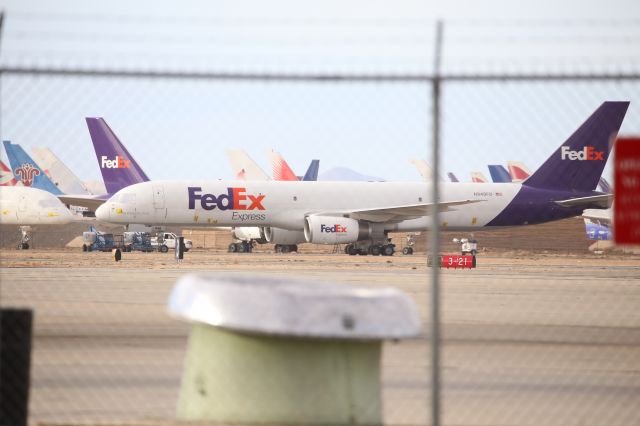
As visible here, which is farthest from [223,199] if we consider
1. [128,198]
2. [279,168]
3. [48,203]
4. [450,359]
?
[450,359]

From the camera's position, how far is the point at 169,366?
916 centimetres

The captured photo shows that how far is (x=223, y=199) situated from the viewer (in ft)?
134

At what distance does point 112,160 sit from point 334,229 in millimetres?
15285

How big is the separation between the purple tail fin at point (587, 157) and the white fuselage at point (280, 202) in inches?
64.7

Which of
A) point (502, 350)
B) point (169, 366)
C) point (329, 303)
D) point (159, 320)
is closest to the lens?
point (329, 303)

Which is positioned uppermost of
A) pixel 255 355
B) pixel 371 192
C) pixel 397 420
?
pixel 371 192

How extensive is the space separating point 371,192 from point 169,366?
34.7 metres

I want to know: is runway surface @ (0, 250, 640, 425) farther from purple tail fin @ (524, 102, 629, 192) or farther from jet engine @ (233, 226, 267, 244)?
jet engine @ (233, 226, 267, 244)

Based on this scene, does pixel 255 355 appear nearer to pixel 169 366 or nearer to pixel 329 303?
pixel 329 303

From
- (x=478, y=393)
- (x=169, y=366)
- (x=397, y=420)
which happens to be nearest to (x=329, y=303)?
(x=397, y=420)

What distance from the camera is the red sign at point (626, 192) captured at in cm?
559

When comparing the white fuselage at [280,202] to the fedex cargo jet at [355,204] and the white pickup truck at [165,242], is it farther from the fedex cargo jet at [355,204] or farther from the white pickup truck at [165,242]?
the white pickup truck at [165,242]

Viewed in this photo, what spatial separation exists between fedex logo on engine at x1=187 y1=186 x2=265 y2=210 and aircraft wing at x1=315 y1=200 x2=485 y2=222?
3.52 metres

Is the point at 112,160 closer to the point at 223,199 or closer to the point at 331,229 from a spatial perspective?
the point at 223,199
